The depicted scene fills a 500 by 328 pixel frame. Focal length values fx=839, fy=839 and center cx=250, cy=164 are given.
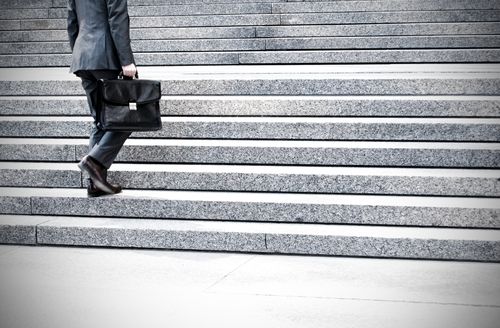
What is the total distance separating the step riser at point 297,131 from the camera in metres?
6.55

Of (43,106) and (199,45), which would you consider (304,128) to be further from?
(199,45)

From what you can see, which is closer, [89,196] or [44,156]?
[89,196]

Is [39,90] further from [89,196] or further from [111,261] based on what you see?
[111,261]

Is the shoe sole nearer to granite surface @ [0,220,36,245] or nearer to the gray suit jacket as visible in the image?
granite surface @ [0,220,36,245]

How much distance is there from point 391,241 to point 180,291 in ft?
4.80

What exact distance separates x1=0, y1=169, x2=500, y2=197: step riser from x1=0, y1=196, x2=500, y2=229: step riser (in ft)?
1.09

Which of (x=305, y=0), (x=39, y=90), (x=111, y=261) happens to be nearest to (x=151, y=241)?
(x=111, y=261)

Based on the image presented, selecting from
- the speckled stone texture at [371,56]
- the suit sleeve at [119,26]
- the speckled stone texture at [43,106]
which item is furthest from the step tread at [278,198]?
the speckled stone texture at [371,56]

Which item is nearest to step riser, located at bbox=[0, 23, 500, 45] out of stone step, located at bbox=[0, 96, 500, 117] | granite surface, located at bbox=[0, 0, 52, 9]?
granite surface, located at bbox=[0, 0, 52, 9]

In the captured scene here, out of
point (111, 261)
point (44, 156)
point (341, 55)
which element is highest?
point (341, 55)

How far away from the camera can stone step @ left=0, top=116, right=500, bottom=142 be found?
21.5ft

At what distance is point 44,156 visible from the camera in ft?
23.1

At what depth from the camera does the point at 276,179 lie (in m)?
6.21

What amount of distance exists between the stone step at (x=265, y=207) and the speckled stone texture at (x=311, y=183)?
59 millimetres
